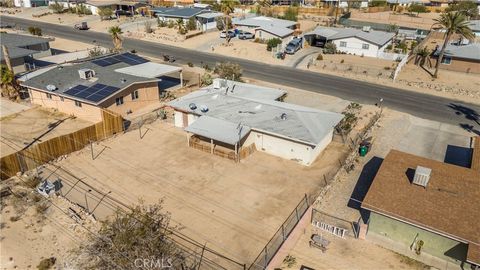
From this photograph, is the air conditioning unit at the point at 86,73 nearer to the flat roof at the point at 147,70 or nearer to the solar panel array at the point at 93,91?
the solar panel array at the point at 93,91

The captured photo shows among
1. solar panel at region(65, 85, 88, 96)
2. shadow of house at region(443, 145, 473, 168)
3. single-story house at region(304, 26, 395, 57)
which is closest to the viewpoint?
shadow of house at region(443, 145, 473, 168)

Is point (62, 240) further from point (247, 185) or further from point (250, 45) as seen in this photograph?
point (250, 45)

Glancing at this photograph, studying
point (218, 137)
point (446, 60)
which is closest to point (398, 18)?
point (446, 60)

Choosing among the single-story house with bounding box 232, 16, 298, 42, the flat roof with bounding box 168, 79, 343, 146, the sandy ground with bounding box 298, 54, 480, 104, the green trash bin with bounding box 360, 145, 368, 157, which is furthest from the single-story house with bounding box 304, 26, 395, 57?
the green trash bin with bounding box 360, 145, 368, 157

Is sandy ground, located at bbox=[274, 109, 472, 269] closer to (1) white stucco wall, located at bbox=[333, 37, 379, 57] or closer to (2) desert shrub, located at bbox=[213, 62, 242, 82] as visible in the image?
(2) desert shrub, located at bbox=[213, 62, 242, 82]

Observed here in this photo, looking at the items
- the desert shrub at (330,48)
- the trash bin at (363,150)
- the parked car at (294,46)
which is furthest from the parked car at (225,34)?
the trash bin at (363,150)

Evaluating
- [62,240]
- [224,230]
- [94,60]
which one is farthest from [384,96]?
[62,240]
